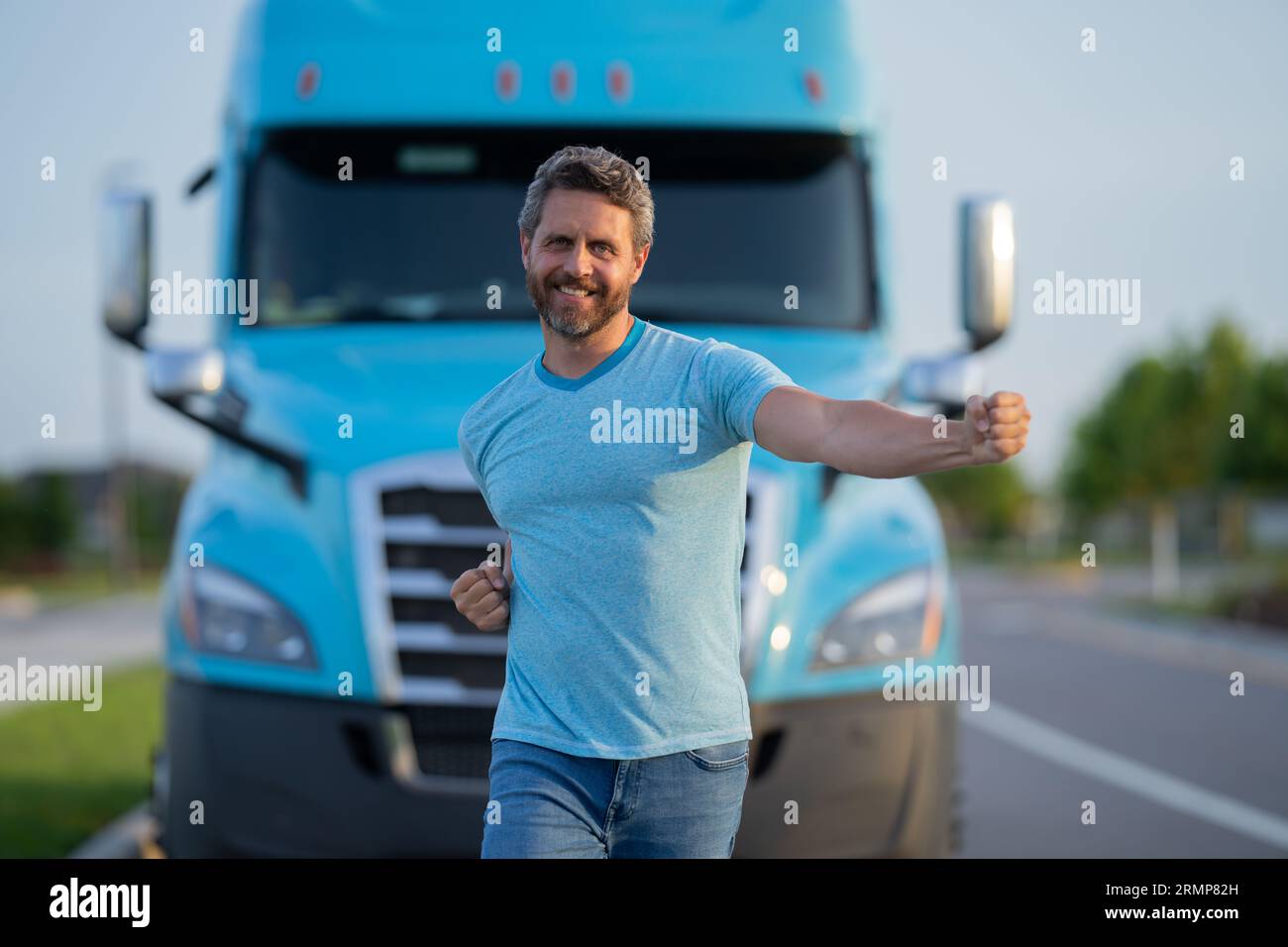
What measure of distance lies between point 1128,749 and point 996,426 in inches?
377

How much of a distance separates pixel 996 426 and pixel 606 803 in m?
1.09

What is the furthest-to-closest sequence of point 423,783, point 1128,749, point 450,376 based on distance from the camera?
Result: point 1128,749
point 450,376
point 423,783

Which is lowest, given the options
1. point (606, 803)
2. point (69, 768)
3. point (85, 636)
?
point (85, 636)

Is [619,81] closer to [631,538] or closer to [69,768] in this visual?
[631,538]

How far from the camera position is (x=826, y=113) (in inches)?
223

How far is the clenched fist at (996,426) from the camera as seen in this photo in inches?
99.7

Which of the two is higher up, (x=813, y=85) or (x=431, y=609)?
(x=813, y=85)

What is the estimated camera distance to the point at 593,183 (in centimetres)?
296

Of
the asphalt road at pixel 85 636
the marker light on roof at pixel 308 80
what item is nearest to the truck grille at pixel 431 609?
the marker light on roof at pixel 308 80

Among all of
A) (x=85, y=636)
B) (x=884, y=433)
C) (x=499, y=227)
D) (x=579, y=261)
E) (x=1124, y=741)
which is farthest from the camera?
(x=85, y=636)

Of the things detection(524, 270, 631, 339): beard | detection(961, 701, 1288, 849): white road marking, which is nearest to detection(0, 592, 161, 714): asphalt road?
detection(961, 701, 1288, 849): white road marking

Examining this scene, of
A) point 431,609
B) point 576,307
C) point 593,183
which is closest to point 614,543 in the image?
point 576,307

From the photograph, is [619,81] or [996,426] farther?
[619,81]
